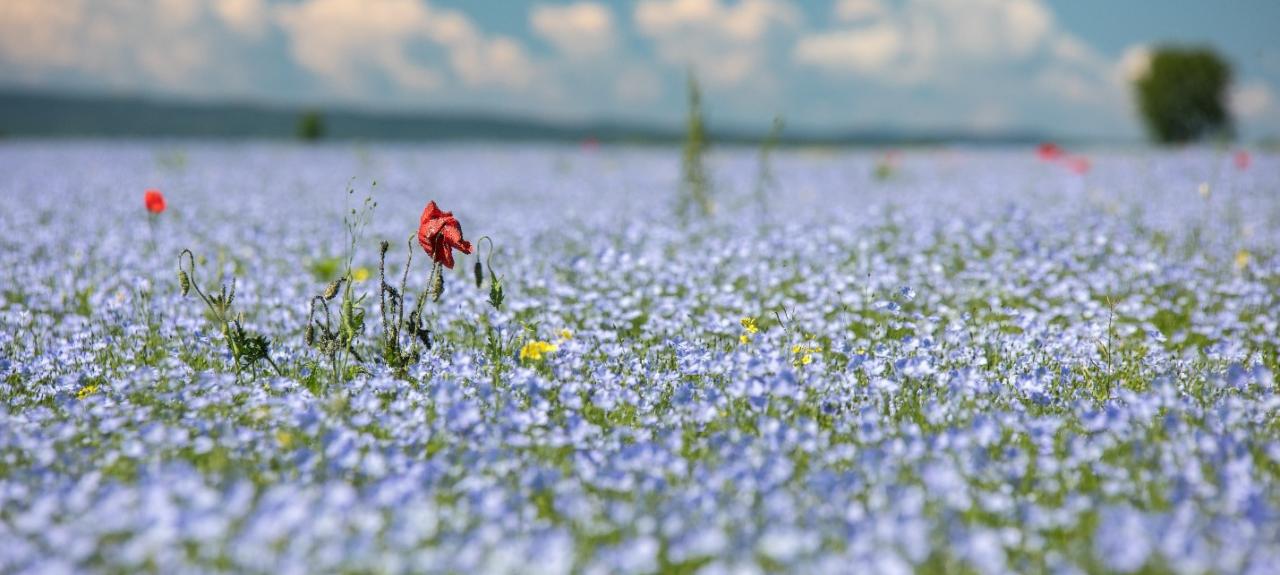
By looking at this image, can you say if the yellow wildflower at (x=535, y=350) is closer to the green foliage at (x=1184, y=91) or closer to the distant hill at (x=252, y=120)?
the green foliage at (x=1184, y=91)

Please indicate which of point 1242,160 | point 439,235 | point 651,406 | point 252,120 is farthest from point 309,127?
point 252,120

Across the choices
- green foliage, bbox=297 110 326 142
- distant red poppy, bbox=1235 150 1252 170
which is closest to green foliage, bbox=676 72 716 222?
distant red poppy, bbox=1235 150 1252 170

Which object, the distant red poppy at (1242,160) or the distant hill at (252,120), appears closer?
the distant red poppy at (1242,160)

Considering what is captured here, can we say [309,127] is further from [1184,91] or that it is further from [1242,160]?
[1184,91]

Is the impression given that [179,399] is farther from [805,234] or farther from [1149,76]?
[1149,76]

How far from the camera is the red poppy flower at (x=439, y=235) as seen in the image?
3.97 meters

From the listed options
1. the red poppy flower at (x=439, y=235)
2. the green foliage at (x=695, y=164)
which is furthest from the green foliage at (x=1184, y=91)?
the red poppy flower at (x=439, y=235)

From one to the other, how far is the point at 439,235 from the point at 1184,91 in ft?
117

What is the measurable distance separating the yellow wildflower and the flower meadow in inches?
0.8

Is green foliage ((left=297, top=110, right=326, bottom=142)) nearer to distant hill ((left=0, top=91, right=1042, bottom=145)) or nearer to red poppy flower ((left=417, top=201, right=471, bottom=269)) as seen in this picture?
distant hill ((left=0, top=91, right=1042, bottom=145))

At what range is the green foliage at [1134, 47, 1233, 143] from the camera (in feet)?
103

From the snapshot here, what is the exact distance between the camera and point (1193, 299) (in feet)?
19.7

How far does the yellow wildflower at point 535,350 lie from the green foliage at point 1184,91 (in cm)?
3387

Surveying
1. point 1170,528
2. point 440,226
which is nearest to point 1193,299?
point 1170,528
